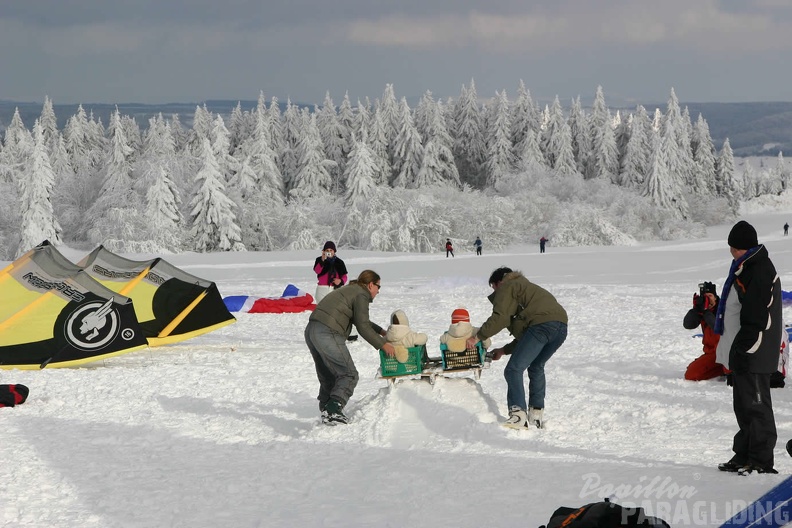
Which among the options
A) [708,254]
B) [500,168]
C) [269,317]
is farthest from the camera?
[500,168]

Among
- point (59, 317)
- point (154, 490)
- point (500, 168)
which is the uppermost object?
point (500, 168)

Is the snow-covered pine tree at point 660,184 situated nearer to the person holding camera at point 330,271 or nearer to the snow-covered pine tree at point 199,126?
the snow-covered pine tree at point 199,126

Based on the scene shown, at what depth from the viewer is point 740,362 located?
6168mm

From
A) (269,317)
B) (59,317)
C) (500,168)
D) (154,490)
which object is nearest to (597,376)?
(154,490)

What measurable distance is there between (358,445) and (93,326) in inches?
235

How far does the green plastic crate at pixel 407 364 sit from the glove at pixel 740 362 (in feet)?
10.1

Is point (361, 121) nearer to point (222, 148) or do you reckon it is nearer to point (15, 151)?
→ point (222, 148)

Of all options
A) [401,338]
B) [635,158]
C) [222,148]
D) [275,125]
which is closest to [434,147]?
[275,125]

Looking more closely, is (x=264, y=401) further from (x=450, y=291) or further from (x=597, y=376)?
(x=450, y=291)

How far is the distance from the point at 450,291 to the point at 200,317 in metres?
11.4

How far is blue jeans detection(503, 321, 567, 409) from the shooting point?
785cm

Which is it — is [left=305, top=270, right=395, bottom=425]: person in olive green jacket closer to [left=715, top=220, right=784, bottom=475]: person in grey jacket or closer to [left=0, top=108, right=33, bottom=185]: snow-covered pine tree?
[left=715, top=220, right=784, bottom=475]: person in grey jacket

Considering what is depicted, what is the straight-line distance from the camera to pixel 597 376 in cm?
1118

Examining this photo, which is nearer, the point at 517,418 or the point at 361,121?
the point at 517,418
